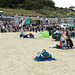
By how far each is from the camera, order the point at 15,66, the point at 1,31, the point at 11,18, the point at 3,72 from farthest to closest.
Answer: the point at 11,18, the point at 1,31, the point at 15,66, the point at 3,72

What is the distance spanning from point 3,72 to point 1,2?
3108 inches

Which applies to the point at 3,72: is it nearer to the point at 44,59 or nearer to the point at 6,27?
the point at 44,59

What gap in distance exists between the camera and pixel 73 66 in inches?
278

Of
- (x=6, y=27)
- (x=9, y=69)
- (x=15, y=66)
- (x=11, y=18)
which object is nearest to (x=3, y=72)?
(x=9, y=69)

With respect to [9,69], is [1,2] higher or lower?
higher

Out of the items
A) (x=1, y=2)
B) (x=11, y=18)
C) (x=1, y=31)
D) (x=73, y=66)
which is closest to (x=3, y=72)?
(x=73, y=66)

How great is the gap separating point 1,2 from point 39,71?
259 feet

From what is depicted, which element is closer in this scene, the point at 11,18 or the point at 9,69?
the point at 9,69

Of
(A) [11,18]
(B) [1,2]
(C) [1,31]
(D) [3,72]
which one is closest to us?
(D) [3,72]

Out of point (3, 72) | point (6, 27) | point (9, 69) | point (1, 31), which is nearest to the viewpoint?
point (3, 72)

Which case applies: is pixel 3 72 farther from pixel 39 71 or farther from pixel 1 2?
pixel 1 2

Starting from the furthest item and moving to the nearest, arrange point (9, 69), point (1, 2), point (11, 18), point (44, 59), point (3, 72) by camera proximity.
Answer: point (1, 2), point (11, 18), point (44, 59), point (9, 69), point (3, 72)

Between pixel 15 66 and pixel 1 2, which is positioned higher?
pixel 1 2

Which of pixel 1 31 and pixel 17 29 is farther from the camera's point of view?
pixel 17 29
